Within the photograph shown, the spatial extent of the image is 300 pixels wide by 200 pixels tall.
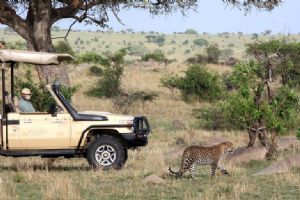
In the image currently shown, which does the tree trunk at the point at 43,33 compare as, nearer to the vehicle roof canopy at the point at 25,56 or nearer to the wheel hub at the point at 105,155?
the vehicle roof canopy at the point at 25,56

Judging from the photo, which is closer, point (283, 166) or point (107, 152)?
point (283, 166)

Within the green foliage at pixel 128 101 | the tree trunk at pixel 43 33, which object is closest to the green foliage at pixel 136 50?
the green foliage at pixel 128 101

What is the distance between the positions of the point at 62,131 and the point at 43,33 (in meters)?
10.00

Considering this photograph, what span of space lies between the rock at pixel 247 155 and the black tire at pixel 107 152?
94.4 inches

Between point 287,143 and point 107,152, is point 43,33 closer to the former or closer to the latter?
point 287,143

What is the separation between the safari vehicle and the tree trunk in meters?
9.17

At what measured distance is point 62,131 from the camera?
40.6 feet

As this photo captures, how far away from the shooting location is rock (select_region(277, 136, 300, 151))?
16.3 metres

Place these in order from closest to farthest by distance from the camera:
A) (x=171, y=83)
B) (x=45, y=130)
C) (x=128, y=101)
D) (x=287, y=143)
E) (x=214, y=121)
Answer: (x=45, y=130), (x=287, y=143), (x=214, y=121), (x=128, y=101), (x=171, y=83)

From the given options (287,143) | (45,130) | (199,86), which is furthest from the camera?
(199,86)

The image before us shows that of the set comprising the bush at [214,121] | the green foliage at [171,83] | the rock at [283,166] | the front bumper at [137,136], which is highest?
the front bumper at [137,136]

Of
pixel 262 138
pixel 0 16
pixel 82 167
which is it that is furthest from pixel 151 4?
pixel 82 167

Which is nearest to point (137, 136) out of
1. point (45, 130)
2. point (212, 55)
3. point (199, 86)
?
point (45, 130)

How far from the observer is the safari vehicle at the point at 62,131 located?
1223 cm
